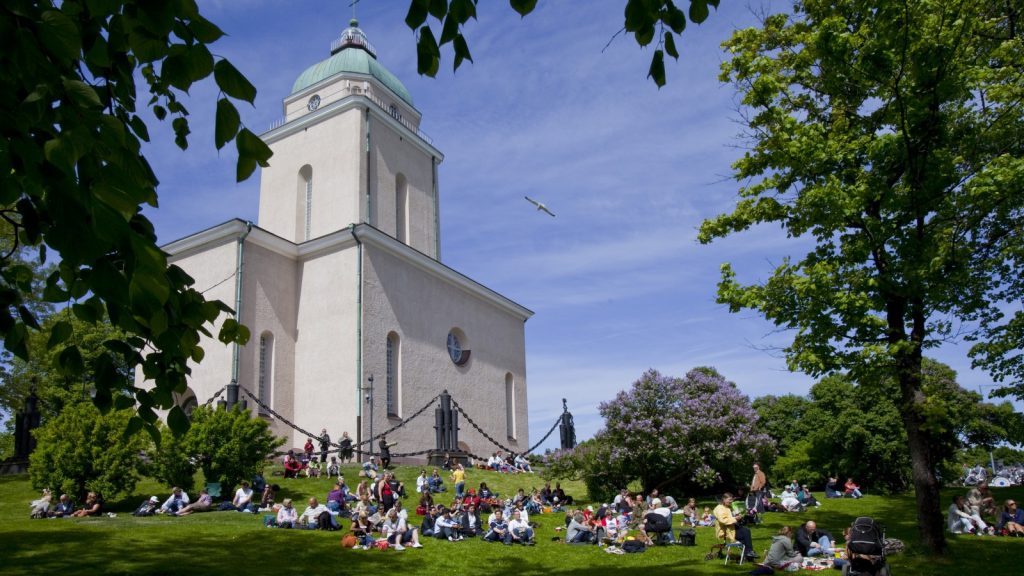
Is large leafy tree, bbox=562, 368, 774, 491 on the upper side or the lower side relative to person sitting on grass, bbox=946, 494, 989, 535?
upper

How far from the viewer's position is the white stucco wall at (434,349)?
2905cm

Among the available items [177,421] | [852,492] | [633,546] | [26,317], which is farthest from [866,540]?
[852,492]

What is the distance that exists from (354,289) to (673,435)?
1287 centimetres

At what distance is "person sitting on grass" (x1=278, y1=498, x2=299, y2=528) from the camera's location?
52.8ft

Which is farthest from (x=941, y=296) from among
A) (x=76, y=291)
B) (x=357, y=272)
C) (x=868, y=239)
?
(x=357, y=272)

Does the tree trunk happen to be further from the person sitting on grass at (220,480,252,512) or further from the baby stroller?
the person sitting on grass at (220,480,252,512)

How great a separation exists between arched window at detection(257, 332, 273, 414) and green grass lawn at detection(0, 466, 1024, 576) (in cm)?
1026

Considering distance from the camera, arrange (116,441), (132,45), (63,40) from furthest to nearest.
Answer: (116,441) < (132,45) < (63,40)

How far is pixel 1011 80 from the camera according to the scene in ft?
42.9

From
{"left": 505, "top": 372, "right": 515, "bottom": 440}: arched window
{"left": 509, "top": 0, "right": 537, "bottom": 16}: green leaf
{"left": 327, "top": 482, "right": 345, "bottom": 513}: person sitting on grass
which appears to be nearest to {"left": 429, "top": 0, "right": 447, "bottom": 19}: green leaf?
{"left": 509, "top": 0, "right": 537, "bottom": 16}: green leaf

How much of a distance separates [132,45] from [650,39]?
300 cm

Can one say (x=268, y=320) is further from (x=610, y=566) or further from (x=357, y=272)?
(x=610, y=566)

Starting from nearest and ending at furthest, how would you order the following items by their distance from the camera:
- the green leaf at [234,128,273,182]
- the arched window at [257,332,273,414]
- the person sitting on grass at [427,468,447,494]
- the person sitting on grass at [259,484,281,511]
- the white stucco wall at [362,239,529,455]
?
the green leaf at [234,128,273,182] < the person sitting on grass at [259,484,281,511] < the person sitting on grass at [427,468,447,494] < the arched window at [257,332,273,414] < the white stucco wall at [362,239,529,455]

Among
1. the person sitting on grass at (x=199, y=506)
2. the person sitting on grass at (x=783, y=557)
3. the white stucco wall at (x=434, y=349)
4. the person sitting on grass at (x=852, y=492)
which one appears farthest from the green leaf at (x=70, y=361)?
the person sitting on grass at (x=852, y=492)
